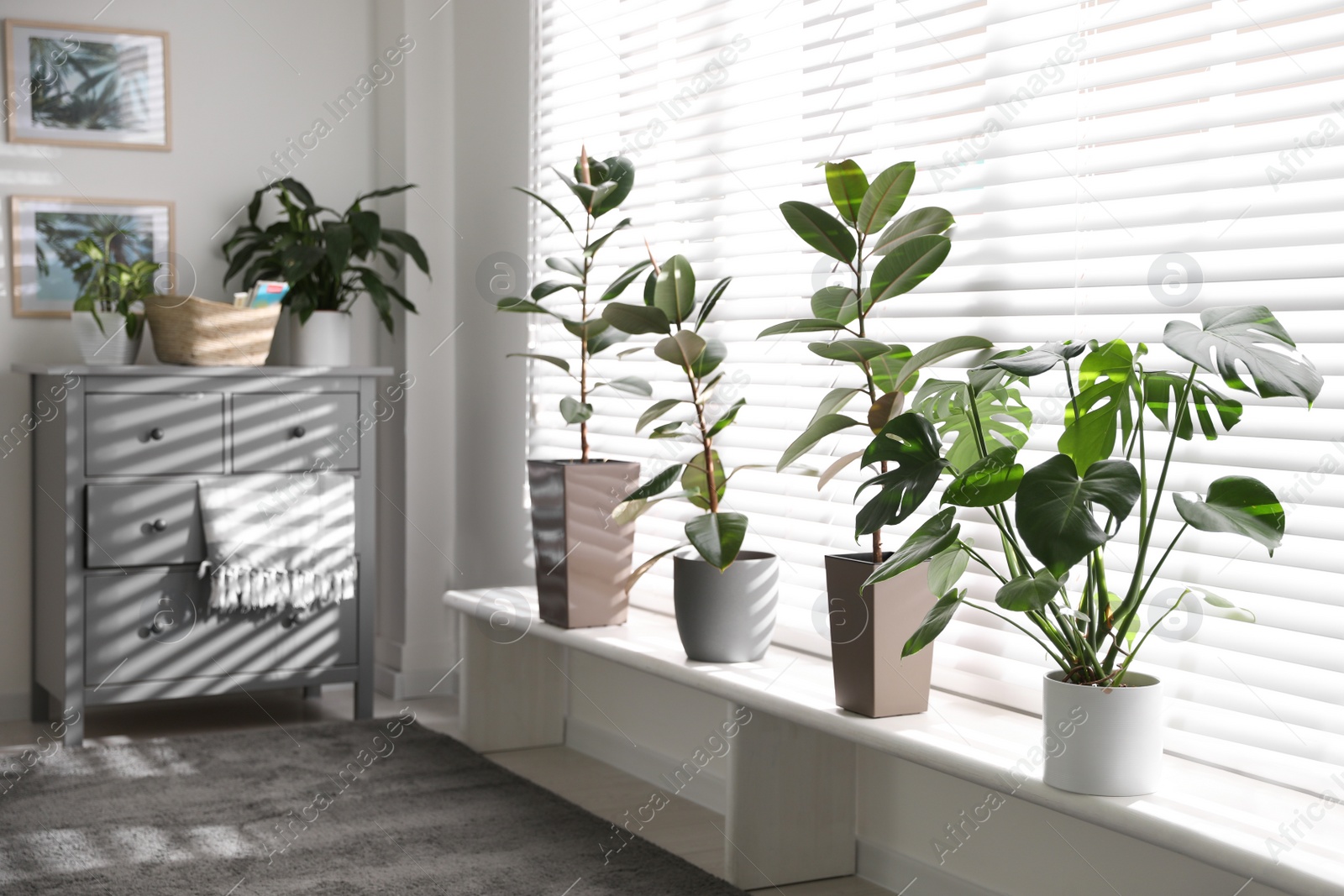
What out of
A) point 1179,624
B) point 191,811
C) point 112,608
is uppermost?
point 1179,624

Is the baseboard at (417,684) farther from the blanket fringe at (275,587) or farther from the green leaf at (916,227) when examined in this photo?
the green leaf at (916,227)

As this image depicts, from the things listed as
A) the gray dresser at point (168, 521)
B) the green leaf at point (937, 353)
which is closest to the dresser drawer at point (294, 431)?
the gray dresser at point (168, 521)

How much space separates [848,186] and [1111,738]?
916 millimetres

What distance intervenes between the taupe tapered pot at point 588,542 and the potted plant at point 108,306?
1428 mm

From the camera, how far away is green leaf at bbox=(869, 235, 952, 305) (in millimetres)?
1933

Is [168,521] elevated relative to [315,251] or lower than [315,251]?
lower

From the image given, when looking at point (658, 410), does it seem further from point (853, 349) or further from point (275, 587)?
point (275, 587)

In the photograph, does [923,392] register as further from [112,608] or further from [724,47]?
[112,608]

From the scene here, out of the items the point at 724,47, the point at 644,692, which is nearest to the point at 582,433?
the point at 644,692

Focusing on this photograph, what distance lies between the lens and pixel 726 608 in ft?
7.84

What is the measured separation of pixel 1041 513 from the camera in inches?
56.8

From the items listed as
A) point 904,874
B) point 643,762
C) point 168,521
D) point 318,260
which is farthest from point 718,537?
point 318,260

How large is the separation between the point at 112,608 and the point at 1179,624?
8.56 feet

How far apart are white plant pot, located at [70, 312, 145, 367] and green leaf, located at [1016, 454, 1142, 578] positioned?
276 centimetres
